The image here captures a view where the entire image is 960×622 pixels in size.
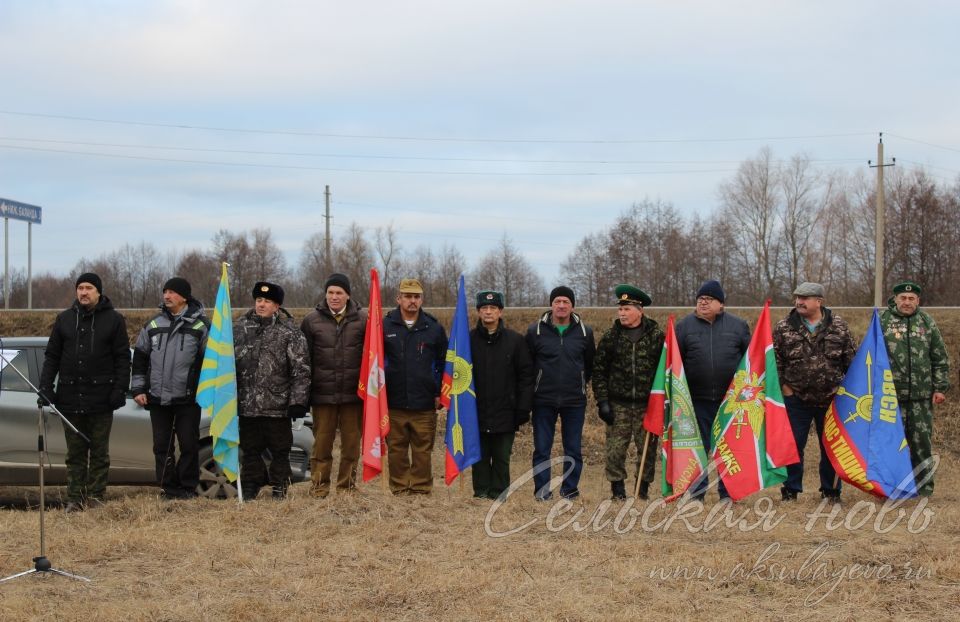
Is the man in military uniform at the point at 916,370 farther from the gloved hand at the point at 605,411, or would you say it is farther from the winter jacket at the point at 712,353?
the gloved hand at the point at 605,411

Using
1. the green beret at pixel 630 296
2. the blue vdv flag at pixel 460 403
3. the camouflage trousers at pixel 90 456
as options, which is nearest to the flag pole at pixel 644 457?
the green beret at pixel 630 296

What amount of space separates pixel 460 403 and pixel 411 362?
613mm

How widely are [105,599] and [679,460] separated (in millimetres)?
5198

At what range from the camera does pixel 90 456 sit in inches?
337

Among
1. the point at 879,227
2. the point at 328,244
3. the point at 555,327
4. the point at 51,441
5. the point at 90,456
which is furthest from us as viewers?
the point at 328,244

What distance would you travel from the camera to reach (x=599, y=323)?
21062 mm

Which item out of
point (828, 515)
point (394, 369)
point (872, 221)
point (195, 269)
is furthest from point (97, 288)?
point (195, 269)

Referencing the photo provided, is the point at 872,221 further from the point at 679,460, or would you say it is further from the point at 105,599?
the point at 105,599

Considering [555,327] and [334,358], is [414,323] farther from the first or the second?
[555,327]

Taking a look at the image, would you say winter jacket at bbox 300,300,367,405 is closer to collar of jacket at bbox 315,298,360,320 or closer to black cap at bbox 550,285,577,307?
collar of jacket at bbox 315,298,360,320

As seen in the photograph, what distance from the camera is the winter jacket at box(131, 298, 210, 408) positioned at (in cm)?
844

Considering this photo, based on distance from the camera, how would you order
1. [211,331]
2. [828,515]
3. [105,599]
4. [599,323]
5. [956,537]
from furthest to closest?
[599,323]
[211,331]
[828,515]
[956,537]
[105,599]

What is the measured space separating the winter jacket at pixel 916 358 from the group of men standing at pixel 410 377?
2 centimetres

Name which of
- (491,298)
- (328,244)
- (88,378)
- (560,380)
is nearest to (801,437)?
(560,380)
